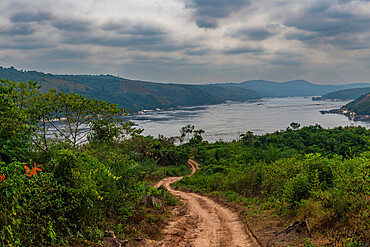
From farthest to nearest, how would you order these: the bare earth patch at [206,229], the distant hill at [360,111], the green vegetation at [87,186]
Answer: the distant hill at [360,111] < the bare earth patch at [206,229] < the green vegetation at [87,186]

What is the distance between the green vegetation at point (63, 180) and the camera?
477 cm

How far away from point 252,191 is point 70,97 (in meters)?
9.57

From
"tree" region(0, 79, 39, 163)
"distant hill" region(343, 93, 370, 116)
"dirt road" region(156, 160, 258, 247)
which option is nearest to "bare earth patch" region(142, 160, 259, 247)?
"dirt road" region(156, 160, 258, 247)

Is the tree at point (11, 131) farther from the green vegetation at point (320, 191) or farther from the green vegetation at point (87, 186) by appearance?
the green vegetation at point (320, 191)

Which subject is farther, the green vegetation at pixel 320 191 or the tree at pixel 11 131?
the green vegetation at pixel 320 191

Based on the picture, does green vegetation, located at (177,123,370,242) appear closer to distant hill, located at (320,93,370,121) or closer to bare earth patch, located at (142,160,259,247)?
bare earth patch, located at (142,160,259,247)

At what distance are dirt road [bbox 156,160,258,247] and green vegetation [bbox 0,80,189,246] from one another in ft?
2.10

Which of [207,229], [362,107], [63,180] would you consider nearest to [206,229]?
[207,229]

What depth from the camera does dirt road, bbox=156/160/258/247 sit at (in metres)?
7.82

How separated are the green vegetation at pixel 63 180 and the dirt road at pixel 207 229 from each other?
0.64 meters

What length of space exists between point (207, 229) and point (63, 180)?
506 centimetres

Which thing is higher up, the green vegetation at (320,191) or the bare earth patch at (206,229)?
the green vegetation at (320,191)

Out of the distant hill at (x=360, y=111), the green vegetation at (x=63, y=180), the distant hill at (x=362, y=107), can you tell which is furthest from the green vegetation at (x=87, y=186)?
the distant hill at (x=362, y=107)

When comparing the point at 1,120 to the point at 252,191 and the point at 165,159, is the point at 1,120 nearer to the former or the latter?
the point at 252,191
